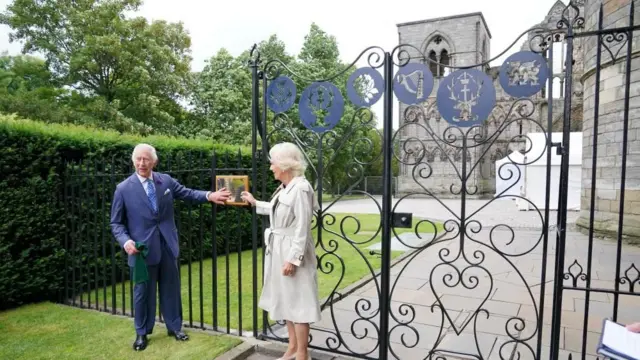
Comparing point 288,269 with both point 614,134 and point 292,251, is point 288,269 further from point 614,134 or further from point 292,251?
point 614,134

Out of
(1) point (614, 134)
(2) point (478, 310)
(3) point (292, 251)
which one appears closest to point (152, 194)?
(3) point (292, 251)

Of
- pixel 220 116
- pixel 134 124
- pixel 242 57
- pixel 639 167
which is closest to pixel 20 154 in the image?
pixel 639 167

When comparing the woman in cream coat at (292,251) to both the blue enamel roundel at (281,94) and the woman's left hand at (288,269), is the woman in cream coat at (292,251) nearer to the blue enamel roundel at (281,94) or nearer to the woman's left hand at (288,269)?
the woman's left hand at (288,269)

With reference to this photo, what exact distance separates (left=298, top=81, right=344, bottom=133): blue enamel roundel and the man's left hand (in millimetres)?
954

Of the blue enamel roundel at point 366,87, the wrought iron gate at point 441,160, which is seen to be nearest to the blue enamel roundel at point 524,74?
the wrought iron gate at point 441,160

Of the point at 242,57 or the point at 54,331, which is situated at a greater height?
the point at 242,57

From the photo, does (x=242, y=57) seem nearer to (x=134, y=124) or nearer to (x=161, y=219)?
(x=134, y=124)

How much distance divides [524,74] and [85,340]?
4.37 metres

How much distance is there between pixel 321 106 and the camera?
3.40 metres

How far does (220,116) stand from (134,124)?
13.9ft

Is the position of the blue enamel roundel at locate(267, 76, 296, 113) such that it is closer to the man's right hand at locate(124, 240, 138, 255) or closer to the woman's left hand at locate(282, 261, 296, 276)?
the woman's left hand at locate(282, 261, 296, 276)

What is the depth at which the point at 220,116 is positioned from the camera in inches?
794

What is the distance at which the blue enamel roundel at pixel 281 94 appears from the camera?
11.8 ft

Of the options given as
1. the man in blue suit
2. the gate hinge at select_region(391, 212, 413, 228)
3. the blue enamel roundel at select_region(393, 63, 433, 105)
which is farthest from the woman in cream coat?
the blue enamel roundel at select_region(393, 63, 433, 105)
